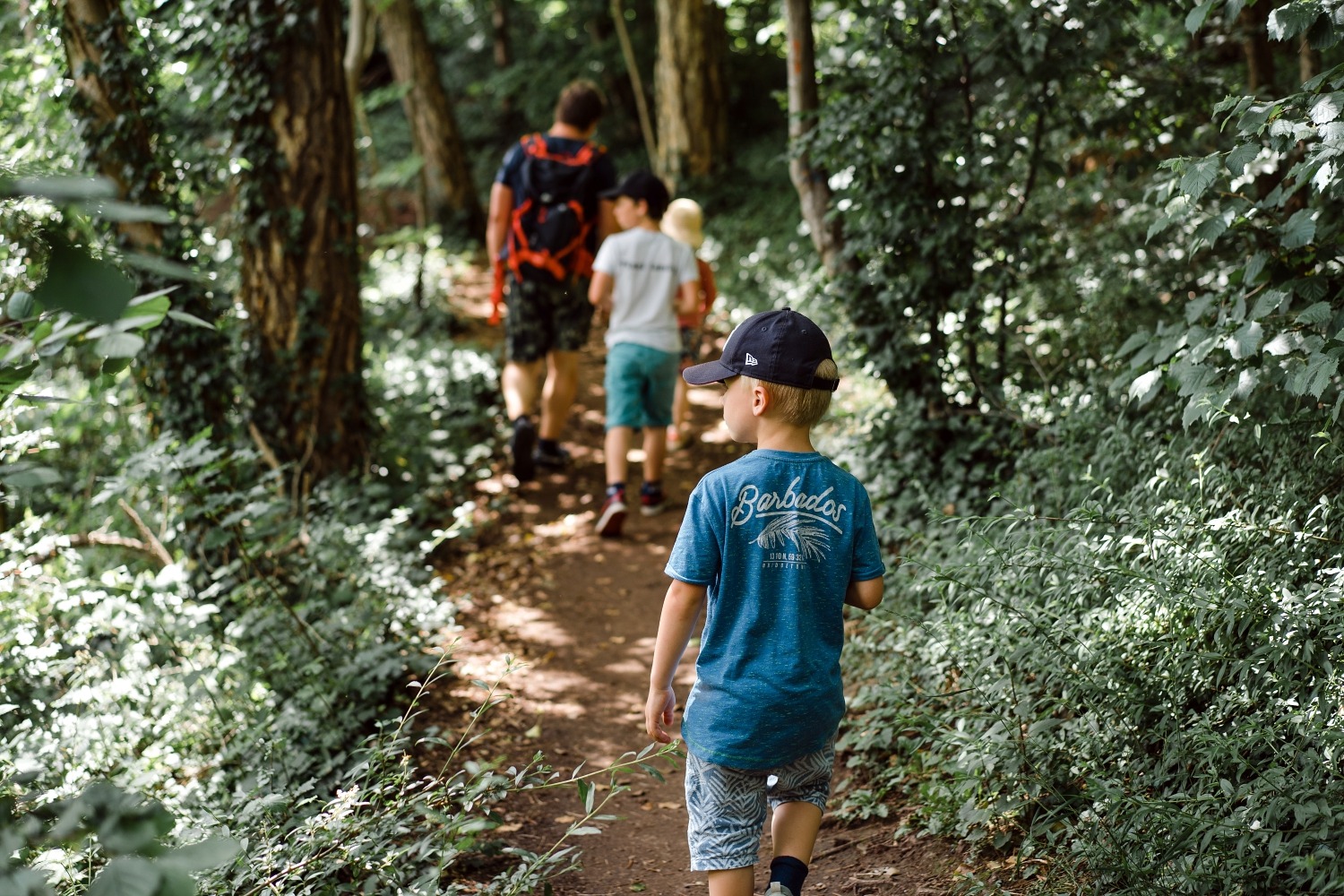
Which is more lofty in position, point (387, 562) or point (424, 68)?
point (424, 68)

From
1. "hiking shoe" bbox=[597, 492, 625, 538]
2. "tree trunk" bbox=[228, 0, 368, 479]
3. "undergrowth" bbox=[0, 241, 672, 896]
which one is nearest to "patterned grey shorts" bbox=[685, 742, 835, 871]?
"undergrowth" bbox=[0, 241, 672, 896]

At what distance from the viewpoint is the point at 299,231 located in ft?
21.6

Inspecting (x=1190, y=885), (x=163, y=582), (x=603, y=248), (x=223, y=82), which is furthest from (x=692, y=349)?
(x=1190, y=885)

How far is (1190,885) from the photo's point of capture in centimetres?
273

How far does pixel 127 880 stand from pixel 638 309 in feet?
17.7

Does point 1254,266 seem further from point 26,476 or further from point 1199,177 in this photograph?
point 26,476

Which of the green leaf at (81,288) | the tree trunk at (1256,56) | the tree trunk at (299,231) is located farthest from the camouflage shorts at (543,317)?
the green leaf at (81,288)

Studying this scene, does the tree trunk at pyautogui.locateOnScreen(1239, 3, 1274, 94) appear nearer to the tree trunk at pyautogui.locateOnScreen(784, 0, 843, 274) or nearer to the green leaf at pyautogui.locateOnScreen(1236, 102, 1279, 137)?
the tree trunk at pyautogui.locateOnScreen(784, 0, 843, 274)

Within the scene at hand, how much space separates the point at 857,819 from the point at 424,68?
13.2 m

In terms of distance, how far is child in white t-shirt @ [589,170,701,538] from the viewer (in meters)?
6.52

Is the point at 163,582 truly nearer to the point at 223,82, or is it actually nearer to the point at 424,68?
the point at 223,82

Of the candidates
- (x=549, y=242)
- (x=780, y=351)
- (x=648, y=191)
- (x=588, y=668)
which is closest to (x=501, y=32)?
(x=549, y=242)

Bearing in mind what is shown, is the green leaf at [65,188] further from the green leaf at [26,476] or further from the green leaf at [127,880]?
the green leaf at [127,880]

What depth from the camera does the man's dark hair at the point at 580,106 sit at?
279 inches
